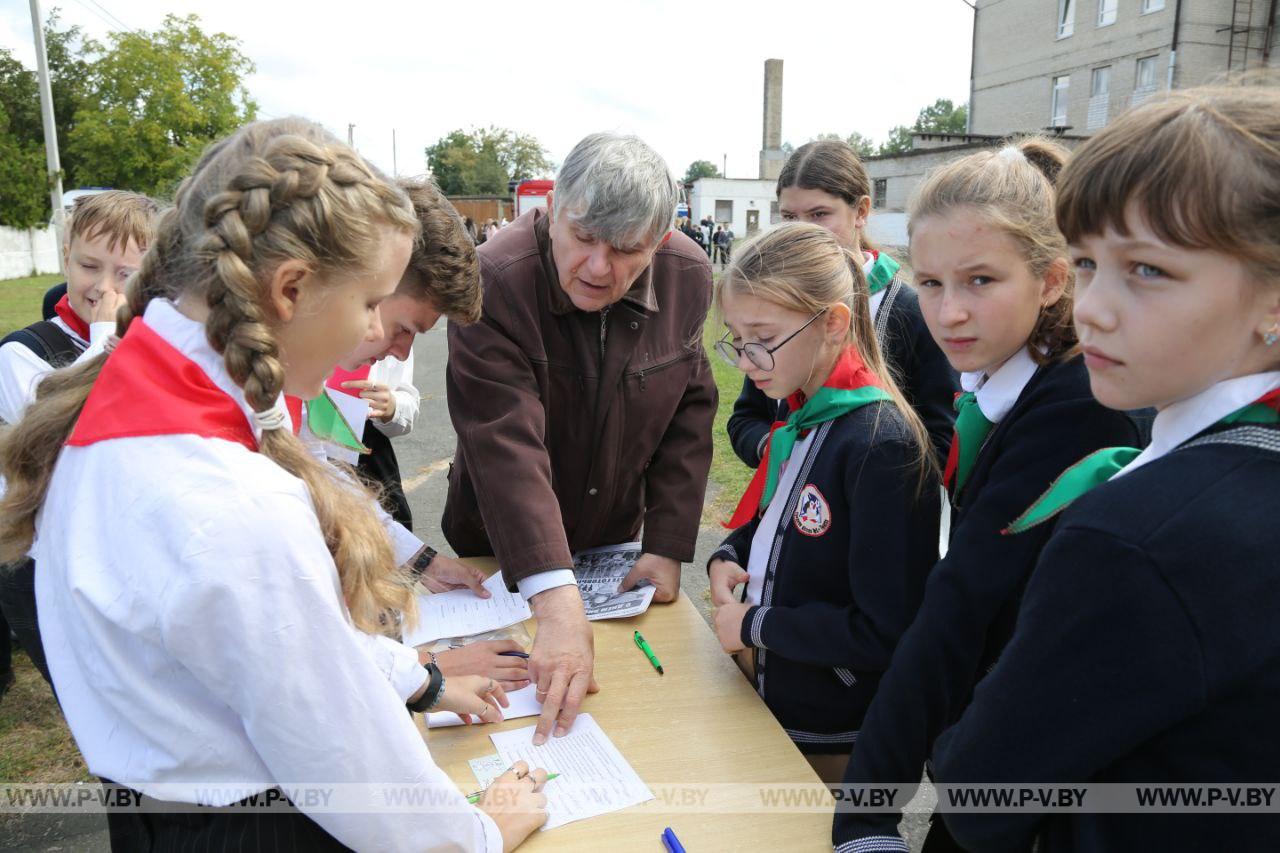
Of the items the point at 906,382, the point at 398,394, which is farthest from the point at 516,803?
the point at 398,394

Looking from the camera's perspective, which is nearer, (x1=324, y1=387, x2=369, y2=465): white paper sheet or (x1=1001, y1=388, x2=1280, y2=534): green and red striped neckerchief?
(x1=1001, y1=388, x2=1280, y2=534): green and red striped neckerchief

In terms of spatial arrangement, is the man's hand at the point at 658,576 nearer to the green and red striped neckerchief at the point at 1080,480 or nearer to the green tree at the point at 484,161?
the green and red striped neckerchief at the point at 1080,480

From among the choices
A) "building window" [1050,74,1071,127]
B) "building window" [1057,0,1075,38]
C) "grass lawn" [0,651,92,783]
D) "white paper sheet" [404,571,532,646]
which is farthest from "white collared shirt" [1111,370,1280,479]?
"building window" [1057,0,1075,38]

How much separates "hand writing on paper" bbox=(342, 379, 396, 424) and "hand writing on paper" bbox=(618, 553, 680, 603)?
1115mm

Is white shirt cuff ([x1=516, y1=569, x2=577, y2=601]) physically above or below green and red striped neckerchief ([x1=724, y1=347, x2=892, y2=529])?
below

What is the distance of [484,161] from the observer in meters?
57.9

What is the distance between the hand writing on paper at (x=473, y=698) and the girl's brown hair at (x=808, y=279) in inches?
36.7

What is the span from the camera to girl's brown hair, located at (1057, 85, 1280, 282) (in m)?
0.79

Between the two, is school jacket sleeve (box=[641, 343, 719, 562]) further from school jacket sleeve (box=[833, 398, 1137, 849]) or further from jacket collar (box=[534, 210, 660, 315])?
school jacket sleeve (box=[833, 398, 1137, 849])

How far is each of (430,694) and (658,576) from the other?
791 mm

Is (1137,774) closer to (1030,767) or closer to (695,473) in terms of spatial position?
(1030,767)

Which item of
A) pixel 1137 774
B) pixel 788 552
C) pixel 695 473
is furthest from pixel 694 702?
pixel 1137 774

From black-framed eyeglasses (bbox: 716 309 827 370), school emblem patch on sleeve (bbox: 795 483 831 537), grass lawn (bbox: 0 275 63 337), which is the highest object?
black-framed eyeglasses (bbox: 716 309 827 370)

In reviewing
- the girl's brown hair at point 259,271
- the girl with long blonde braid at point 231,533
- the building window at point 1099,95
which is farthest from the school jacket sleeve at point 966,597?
the building window at point 1099,95
